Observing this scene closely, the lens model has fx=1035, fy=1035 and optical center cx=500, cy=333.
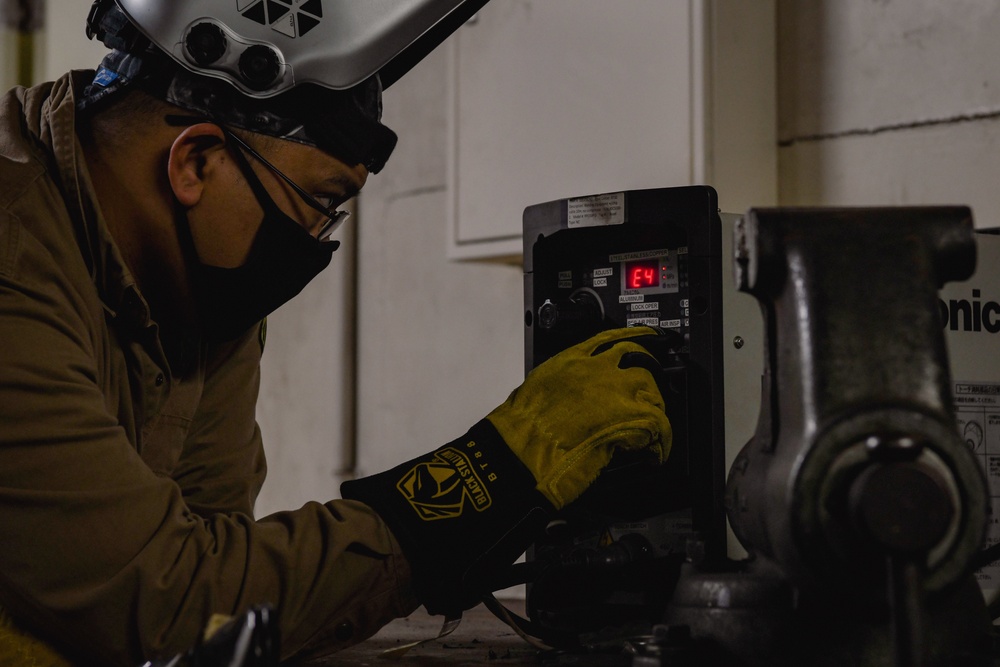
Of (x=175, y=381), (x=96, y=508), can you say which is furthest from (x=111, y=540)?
(x=175, y=381)

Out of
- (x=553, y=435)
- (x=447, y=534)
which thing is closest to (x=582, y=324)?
(x=553, y=435)

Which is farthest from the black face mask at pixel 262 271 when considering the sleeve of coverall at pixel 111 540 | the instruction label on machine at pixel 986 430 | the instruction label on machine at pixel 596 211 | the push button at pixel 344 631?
the instruction label on machine at pixel 986 430

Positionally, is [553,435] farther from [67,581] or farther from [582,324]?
[67,581]

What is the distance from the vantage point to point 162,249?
1.08m

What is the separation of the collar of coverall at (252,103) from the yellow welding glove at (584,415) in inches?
12.4

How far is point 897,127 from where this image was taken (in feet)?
4.81

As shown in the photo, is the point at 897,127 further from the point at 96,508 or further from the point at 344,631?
the point at 96,508

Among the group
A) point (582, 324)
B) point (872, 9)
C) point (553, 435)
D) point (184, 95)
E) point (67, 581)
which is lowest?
point (67, 581)

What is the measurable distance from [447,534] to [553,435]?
0.13m

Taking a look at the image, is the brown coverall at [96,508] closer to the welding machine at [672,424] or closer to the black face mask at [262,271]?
the black face mask at [262,271]

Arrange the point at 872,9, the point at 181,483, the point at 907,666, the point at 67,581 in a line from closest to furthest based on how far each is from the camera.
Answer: the point at 907,666 → the point at 67,581 → the point at 181,483 → the point at 872,9

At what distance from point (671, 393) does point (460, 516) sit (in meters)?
0.24

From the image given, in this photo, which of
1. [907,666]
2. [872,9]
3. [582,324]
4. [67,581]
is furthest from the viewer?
[872,9]

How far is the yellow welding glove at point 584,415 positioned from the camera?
0.95m
